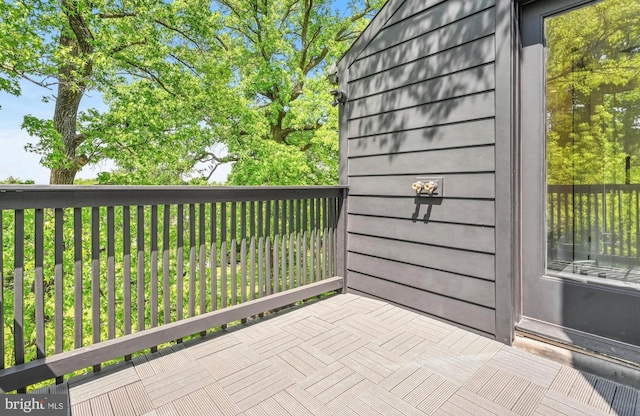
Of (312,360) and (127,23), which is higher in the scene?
(127,23)

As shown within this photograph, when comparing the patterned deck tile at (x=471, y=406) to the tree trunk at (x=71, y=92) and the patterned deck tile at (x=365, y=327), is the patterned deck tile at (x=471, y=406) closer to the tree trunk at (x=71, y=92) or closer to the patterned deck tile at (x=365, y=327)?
the patterned deck tile at (x=365, y=327)

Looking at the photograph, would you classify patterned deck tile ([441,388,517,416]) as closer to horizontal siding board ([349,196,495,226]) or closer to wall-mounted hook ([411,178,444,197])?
horizontal siding board ([349,196,495,226])

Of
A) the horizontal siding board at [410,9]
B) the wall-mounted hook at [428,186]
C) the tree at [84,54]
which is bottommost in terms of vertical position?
the wall-mounted hook at [428,186]

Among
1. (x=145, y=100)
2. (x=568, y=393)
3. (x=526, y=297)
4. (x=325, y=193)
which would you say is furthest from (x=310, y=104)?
(x=568, y=393)

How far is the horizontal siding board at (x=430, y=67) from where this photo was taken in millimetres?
2262

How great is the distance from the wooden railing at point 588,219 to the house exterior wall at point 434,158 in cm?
29

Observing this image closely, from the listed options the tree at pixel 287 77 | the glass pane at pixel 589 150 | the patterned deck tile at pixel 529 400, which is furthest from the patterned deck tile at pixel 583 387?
the tree at pixel 287 77

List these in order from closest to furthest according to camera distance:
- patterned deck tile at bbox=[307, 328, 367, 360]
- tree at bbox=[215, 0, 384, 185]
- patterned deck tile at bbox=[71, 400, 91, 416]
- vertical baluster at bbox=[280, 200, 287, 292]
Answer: patterned deck tile at bbox=[71, 400, 91, 416]
patterned deck tile at bbox=[307, 328, 367, 360]
vertical baluster at bbox=[280, 200, 287, 292]
tree at bbox=[215, 0, 384, 185]

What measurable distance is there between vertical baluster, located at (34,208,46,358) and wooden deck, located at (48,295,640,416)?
0.27 meters

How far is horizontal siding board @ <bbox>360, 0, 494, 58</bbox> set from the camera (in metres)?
2.34

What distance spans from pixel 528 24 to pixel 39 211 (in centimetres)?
303

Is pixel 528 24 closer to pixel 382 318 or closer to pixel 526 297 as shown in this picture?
pixel 526 297

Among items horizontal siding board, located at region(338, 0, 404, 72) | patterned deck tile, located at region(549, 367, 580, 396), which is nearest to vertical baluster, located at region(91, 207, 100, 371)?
patterned deck tile, located at region(549, 367, 580, 396)

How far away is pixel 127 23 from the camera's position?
7188mm
